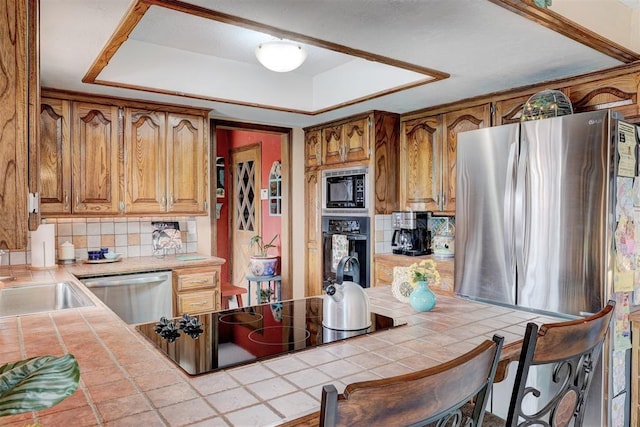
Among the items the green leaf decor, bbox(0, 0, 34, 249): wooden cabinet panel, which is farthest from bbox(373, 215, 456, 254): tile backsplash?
the green leaf decor

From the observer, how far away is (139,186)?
341cm

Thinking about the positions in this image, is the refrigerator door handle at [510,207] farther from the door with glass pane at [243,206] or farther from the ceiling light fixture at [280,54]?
the door with glass pane at [243,206]

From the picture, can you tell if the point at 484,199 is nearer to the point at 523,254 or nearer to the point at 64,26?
the point at 523,254

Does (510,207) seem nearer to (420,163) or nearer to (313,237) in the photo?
(420,163)

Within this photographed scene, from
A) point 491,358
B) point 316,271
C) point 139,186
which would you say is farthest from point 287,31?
point 316,271

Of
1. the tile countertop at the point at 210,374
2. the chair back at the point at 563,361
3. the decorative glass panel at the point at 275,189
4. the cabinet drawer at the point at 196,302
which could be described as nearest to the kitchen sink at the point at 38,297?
the tile countertop at the point at 210,374

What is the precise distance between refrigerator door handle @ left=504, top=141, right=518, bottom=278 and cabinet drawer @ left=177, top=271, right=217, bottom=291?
2.18 metres

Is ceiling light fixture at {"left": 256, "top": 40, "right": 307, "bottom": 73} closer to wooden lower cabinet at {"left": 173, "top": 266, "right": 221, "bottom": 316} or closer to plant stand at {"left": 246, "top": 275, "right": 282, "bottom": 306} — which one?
wooden lower cabinet at {"left": 173, "top": 266, "right": 221, "bottom": 316}

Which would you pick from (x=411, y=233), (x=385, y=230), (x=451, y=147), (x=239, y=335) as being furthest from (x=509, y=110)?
(x=239, y=335)

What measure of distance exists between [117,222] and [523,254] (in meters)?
3.08

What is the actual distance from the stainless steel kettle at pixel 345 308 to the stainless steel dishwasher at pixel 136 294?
1.97 meters

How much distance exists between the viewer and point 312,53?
315 centimetres

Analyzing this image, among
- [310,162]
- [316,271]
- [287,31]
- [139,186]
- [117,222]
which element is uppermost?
[287,31]

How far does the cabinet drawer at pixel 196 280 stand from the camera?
331cm
